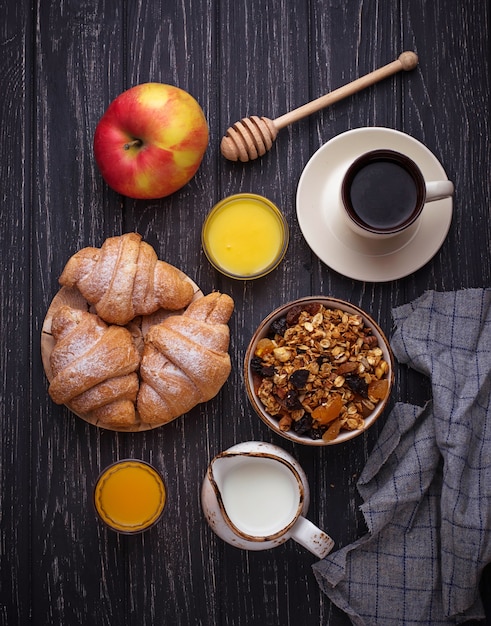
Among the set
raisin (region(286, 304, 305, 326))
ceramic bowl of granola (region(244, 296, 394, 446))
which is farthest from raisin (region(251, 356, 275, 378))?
raisin (region(286, 304, 305, 326))

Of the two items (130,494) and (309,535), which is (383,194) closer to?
(309,535)

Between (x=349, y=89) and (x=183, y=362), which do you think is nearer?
(x=183, y=362)

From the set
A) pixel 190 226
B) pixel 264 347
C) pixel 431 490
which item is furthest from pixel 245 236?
pixel 431 490

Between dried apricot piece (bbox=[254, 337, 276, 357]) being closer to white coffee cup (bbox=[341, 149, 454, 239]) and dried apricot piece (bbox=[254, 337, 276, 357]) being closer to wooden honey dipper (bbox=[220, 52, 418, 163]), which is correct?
white coffee cup (bbox=[341, 149, 454, 239])

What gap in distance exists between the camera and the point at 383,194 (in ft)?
5.04

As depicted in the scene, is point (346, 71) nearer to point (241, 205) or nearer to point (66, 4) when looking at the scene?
point (241, 205)

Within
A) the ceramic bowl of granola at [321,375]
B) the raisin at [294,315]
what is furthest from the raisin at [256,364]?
the raisin at [294,315]

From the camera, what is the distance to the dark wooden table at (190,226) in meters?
1.63

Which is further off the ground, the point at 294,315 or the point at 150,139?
the point at 150,139

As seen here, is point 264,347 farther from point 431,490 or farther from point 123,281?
point 431,490

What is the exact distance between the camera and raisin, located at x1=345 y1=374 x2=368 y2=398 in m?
1.51

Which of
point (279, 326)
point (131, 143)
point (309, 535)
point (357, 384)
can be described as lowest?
point (309, 535)

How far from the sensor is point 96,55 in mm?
1676

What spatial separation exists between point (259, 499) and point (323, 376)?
0.29 metres
